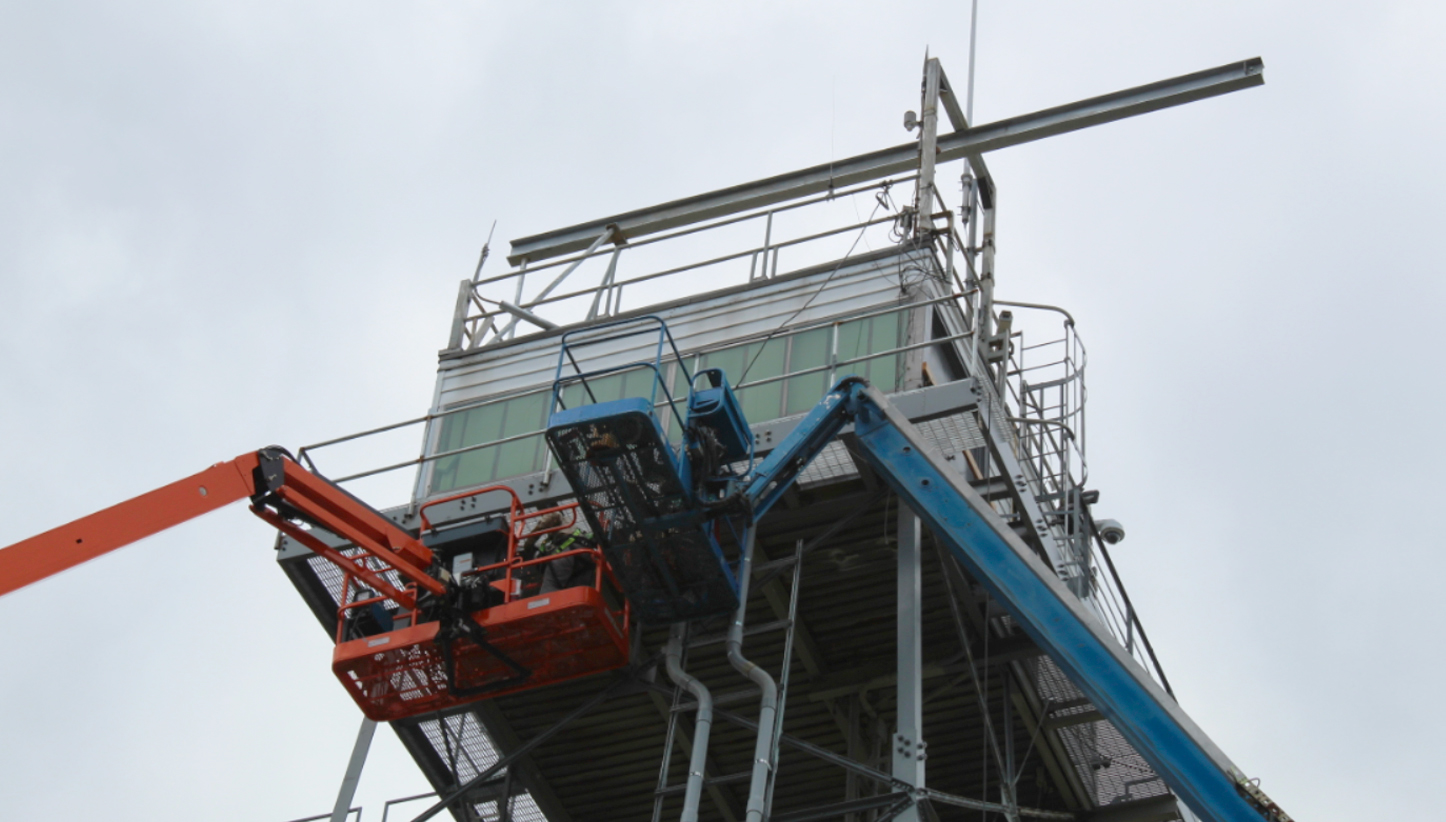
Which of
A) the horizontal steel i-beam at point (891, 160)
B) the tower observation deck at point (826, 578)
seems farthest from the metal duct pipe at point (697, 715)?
the horizontal steel i-beam at point (891, 160)

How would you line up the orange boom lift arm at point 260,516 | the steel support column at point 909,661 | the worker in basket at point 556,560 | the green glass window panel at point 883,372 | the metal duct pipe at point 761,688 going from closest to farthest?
the orange boom lift arm at point 260,516 → the metal duct pipe at point 761,688 → the steel support column at point 909,661 → the worker in basket at point 556,560 → the green glass window panel at point 883,372

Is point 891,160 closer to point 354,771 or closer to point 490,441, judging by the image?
point 490,441

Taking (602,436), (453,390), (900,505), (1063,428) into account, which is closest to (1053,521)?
(1063,428)

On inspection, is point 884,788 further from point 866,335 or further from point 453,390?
point 453,390

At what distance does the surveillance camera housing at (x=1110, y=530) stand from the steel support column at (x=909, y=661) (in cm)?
228

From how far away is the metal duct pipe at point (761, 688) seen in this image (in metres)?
16.6

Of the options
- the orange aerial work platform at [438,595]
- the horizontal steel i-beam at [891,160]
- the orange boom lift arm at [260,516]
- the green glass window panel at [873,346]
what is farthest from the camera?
the horizontal steel i-beam at [891,160]

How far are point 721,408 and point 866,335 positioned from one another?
3180 mm

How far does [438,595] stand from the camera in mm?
18578

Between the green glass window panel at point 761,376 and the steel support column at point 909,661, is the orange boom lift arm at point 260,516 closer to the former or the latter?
the green glass window panel at point 761,376

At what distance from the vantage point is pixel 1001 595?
59.1ft

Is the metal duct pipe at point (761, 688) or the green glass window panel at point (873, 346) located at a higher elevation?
the green glass window panel at point (873, 346)

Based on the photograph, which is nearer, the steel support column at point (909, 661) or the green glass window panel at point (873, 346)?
the steel support column at point (909, 661)

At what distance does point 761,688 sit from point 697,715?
27.7 inches
